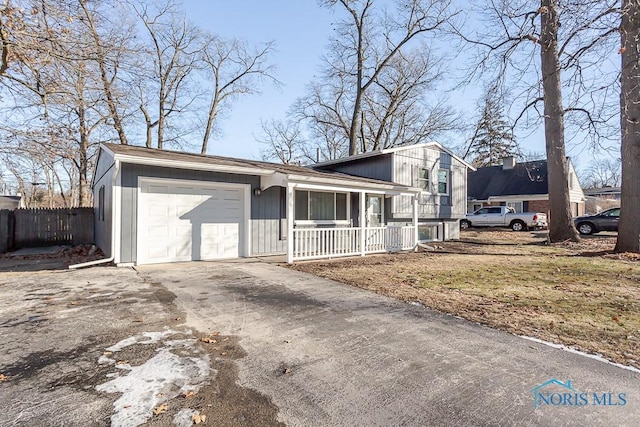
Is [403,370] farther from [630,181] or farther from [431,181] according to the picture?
[431,181]

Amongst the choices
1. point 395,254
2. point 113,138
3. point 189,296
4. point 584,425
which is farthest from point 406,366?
point 113,138

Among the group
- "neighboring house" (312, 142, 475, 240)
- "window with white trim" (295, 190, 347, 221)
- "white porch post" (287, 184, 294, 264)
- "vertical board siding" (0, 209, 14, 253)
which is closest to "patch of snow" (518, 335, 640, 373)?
"white porch post" (287, 184, 294, 264)

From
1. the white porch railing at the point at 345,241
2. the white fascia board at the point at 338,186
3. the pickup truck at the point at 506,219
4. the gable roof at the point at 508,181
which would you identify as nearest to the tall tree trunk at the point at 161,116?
the white porch railing at the point at 345,241

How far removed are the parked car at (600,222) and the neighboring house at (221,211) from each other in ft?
42.3

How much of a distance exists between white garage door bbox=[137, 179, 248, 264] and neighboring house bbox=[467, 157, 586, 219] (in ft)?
75.0

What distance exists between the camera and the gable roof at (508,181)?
25.0 meters

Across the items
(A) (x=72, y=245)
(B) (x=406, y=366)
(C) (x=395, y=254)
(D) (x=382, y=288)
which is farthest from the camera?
(A) (x=72, y=245)

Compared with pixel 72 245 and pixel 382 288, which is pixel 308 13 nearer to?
pixel 382 288

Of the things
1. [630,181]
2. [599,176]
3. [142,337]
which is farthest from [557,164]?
[599,176]

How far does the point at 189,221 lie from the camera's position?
873 centimetres

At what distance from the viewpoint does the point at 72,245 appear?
13.2 metres

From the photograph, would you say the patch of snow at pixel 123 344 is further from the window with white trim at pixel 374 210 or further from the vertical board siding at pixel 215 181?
the window with white trim at pixel 374 210

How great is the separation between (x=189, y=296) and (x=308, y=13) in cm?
1299
